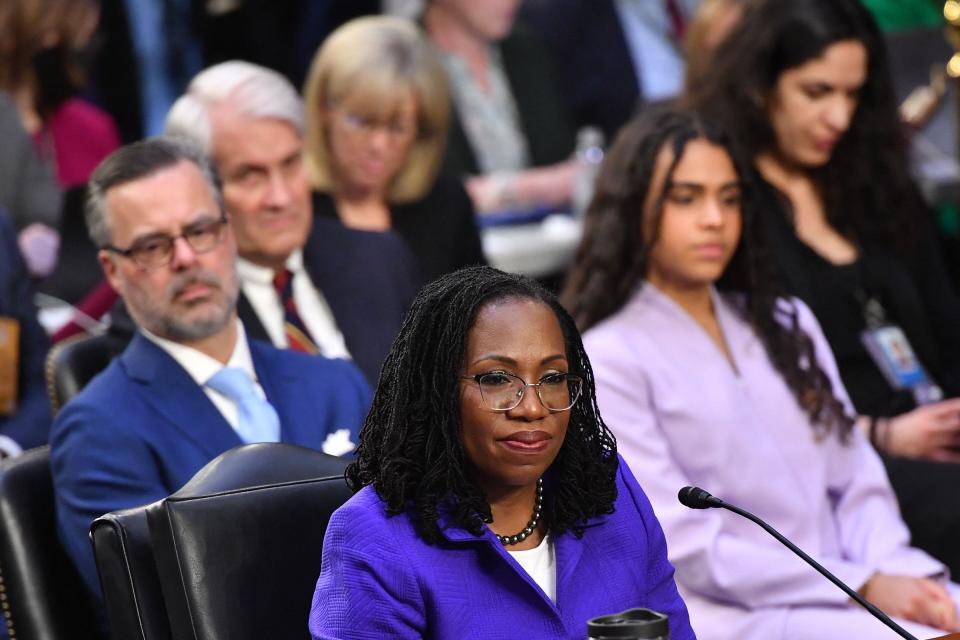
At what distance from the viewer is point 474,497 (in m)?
1.99

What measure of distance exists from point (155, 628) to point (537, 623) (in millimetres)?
570

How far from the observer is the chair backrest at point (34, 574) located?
2568mm

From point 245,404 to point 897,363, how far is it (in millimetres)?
1764

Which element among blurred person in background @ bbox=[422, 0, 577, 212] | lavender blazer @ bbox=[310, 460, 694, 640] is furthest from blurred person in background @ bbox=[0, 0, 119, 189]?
lavender blazer @ bbox=[310, 460, 694, 640]

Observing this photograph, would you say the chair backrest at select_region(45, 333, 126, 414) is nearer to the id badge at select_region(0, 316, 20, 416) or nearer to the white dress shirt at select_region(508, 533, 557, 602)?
the id badge at select_region(0, 316, 20, 416)

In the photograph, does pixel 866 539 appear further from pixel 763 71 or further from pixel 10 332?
pixel 10 332

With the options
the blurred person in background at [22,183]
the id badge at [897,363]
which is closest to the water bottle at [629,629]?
the id badge at [897,363]

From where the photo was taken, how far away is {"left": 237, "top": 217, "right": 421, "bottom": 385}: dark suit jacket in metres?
3.53

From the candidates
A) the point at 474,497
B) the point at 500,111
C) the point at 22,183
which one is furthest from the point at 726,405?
the point at 500,111

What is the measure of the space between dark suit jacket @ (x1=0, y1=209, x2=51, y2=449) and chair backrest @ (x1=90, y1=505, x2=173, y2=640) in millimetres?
1624

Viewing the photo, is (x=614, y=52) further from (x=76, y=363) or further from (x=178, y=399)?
(x=178, y=399)

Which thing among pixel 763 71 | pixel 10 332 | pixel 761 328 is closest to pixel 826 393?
pixel 761 328

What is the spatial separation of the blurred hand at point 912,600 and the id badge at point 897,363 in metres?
0.94

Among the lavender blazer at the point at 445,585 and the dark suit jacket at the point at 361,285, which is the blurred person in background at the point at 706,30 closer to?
the dark suit jacket at the point at 361,285
